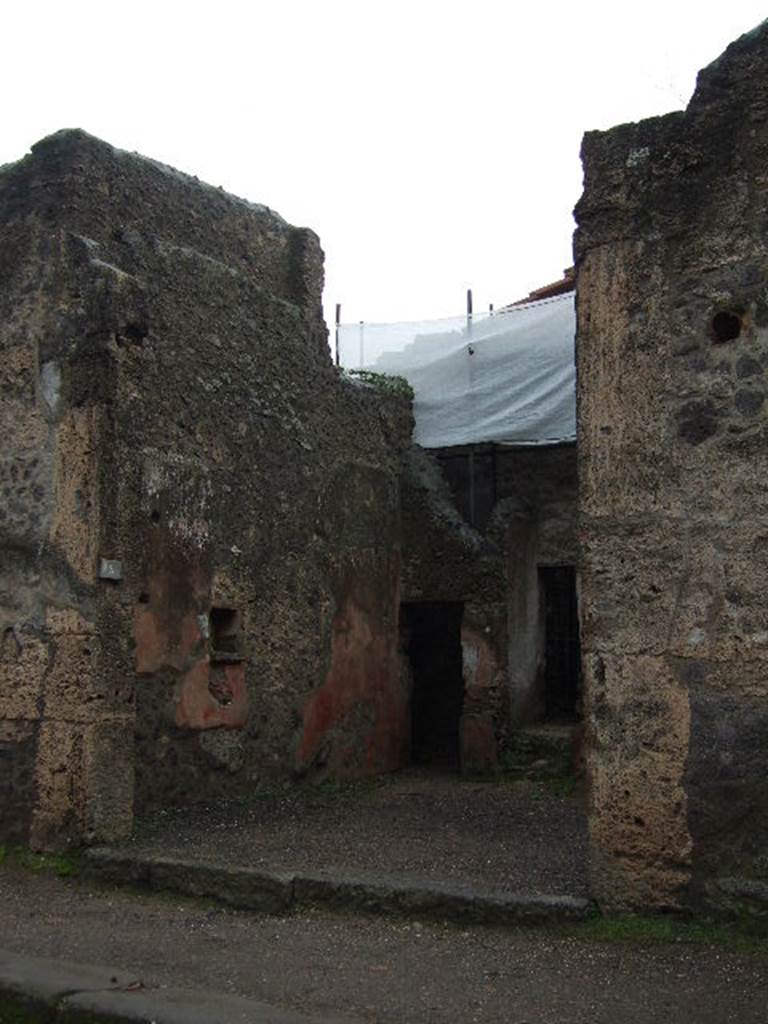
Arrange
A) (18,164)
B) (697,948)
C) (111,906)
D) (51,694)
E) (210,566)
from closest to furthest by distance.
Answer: (697,948), (111,906), (51,694), (18,164), (210,566)

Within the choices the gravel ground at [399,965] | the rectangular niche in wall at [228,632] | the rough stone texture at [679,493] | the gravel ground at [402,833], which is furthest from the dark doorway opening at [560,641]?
the rough stone texture at [679,493]

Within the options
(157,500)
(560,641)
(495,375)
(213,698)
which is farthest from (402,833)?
(495,375)

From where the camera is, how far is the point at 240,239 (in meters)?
8.11

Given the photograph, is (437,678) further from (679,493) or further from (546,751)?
(679,493)

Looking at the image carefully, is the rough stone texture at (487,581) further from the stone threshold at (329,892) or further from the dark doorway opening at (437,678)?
the stone threshold at (329,892)

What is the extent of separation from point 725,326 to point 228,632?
4008mm

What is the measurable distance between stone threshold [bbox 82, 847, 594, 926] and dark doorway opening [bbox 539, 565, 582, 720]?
5871mm

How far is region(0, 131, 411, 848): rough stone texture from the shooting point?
615 centimetres

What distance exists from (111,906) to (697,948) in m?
2.65

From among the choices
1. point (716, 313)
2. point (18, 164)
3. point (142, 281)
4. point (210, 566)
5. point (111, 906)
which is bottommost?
point (111, 906)

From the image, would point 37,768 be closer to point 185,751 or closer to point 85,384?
point 185,751

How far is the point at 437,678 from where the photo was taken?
11289 mm

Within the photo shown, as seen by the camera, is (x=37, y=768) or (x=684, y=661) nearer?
(x=684, y=661)

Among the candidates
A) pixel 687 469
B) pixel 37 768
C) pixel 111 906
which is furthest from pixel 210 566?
pixel 687 469
